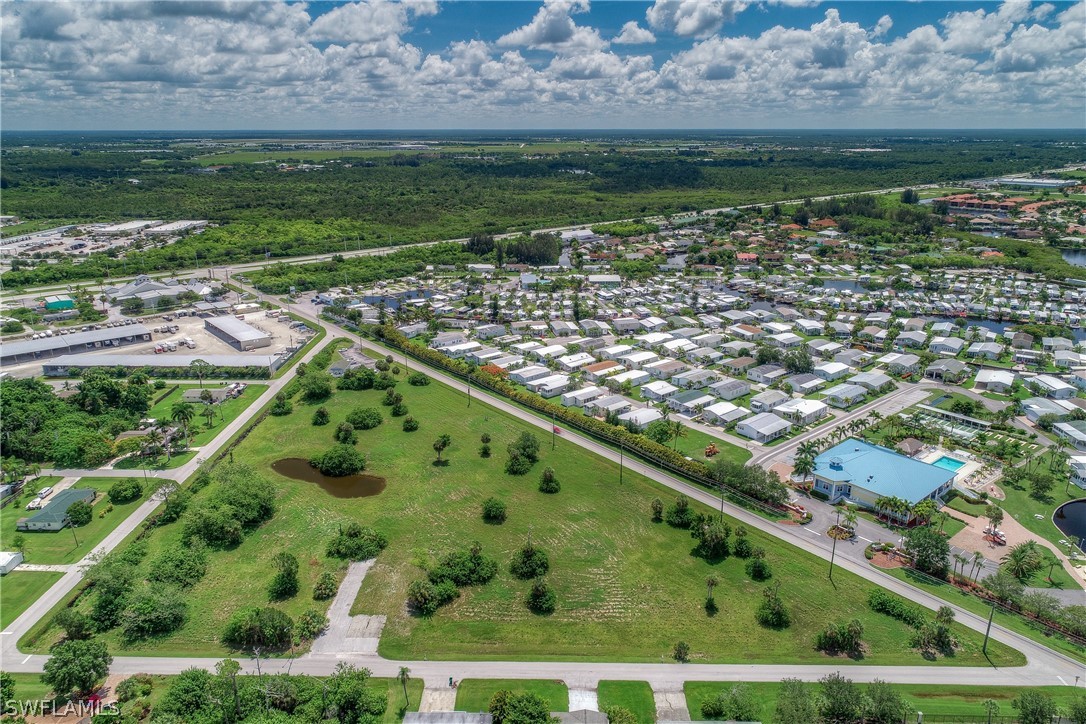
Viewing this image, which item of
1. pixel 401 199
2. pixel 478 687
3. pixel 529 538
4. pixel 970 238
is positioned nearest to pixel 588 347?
pixel 529 538

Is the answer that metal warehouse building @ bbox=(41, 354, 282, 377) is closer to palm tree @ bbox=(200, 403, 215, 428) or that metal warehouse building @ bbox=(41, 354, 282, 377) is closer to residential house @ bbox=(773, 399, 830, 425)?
palm tree @ bbox=(200, 403, 215, 428)

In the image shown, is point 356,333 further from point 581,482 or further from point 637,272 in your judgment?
point 637,272

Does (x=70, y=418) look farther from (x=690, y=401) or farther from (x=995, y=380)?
(x=995, y=380)

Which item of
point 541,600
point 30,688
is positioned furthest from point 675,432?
point 30,688

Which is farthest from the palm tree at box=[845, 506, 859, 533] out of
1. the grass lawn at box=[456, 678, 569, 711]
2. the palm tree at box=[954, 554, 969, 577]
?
the grass lawn at box=[456, 678, 569, 711]

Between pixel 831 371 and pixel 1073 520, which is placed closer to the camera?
pixel 1073 520

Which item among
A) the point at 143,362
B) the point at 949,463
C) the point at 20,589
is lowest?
the point at 20,589
